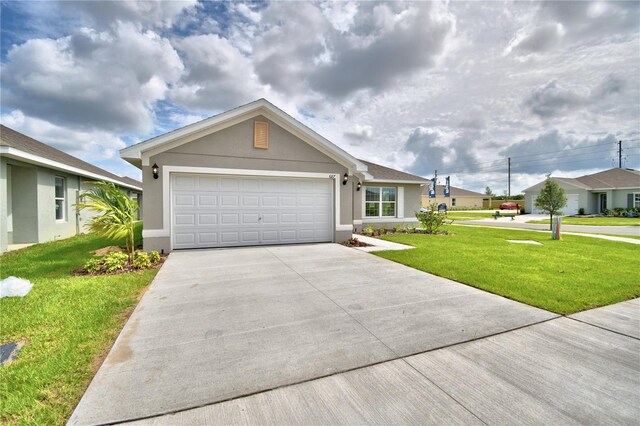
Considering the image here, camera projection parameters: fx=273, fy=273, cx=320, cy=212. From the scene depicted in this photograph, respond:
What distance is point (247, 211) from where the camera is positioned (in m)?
9.76

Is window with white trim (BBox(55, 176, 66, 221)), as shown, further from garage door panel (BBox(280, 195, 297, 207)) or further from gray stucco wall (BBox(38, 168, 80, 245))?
garage door panel (BBox(280, 195, 297, 207))

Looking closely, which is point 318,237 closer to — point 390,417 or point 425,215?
point 425,215

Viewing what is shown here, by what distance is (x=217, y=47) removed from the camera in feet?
34.4

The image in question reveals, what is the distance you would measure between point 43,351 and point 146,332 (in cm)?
96

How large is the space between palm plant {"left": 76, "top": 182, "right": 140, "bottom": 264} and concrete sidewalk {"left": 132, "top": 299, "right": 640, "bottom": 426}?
637cm

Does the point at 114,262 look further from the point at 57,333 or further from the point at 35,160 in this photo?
the point at 35,160

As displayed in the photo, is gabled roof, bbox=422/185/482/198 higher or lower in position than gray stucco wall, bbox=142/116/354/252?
higher

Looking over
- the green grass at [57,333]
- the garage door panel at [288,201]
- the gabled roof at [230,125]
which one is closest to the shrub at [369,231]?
the gabled roof at [230,125]

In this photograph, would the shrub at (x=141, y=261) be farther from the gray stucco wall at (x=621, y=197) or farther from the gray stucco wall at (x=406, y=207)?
the gray stucco wall at (x=621, y=197)

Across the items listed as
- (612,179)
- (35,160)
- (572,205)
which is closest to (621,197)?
(612,179)

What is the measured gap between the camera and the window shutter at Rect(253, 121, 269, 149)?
31.2 feet

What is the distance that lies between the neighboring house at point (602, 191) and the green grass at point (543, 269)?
27.3m

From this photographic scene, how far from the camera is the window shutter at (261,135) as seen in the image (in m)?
9.52

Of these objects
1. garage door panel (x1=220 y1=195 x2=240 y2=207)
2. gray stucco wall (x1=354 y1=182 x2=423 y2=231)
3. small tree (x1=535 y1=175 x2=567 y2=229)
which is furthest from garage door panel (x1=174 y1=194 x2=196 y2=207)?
small tree (x1=535 y1=175 x2=567 y2=229)
